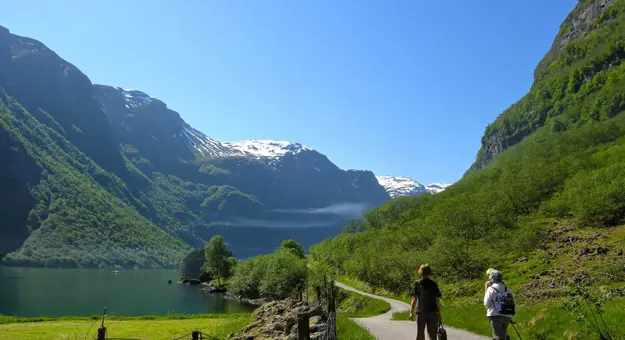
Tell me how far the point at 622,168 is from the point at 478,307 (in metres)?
84.1

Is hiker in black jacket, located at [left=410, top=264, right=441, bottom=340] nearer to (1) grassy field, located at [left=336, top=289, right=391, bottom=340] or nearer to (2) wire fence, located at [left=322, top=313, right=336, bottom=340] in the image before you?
(2) wire fence, located at [left=322, top=313, right=336, bottom=340]

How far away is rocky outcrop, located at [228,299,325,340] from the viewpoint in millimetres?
26030

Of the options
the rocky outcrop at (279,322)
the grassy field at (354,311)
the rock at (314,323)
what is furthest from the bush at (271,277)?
the rock at (314,323)

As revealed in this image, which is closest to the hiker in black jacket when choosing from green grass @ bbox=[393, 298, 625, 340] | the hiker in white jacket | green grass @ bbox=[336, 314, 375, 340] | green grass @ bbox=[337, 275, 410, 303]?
the hiker in white jacket

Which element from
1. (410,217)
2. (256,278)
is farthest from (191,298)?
(410,217)

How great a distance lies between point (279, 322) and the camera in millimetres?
31906

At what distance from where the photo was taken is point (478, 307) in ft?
118

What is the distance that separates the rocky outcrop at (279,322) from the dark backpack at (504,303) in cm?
1131

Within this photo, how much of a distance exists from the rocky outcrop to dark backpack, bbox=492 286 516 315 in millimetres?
11310

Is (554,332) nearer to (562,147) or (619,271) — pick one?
(619,271)

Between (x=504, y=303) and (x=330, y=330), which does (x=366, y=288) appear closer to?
(x=330, y=330)

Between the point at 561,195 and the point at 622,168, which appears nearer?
the point at 622,168

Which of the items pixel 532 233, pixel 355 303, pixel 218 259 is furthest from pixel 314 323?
pixel 218 259

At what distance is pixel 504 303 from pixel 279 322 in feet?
66.6
